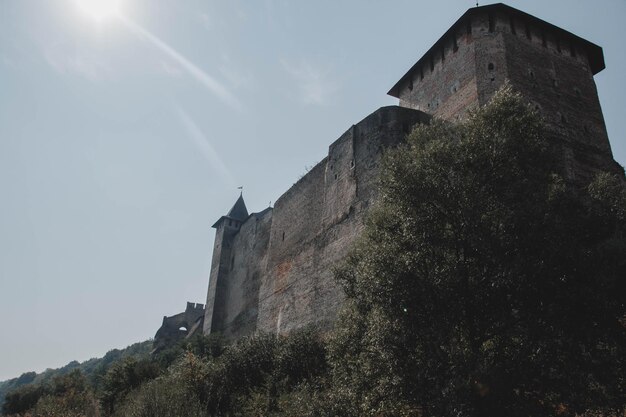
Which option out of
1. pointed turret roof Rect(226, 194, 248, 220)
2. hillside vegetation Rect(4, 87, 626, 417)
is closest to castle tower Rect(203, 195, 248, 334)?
pointed turret roof Rect(226, 194, 248, 220)

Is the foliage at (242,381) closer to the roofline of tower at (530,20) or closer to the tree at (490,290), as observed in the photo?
the tree at (490,290)

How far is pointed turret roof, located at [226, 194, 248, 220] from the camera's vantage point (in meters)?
32.8

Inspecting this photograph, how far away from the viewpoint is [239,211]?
110ft

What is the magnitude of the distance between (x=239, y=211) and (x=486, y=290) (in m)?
26.4

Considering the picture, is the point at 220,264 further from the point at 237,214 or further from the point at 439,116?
the point at 439,116

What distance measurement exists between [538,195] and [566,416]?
139 inches

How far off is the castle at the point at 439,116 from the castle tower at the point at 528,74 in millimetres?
42

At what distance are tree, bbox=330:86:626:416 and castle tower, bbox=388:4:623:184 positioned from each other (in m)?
6.33

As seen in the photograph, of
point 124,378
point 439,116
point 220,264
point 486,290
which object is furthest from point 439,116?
point 220,264

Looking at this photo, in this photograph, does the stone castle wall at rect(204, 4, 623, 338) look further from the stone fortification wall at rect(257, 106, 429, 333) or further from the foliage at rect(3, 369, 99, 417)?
the foliage at rect(3, 369, 99, 417)

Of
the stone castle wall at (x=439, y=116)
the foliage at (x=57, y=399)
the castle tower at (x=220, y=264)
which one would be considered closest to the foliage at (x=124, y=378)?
the foliage at (x=57, y=399)

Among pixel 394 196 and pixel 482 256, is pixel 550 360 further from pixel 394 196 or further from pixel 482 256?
pixel 394 196

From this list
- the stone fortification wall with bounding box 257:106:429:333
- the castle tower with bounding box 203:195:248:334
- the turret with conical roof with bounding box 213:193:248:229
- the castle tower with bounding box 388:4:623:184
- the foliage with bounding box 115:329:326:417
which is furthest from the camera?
the turret with conical roof with bounding box 213:193:248:229

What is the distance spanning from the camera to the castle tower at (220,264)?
29109 mm
